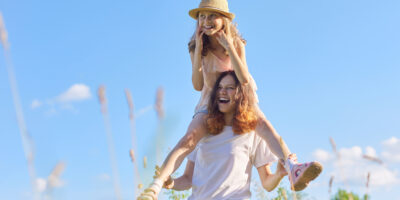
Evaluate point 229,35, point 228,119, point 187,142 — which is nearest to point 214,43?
point 229,35

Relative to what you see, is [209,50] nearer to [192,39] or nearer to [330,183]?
[192,39]

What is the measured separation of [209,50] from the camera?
4711 millimetres

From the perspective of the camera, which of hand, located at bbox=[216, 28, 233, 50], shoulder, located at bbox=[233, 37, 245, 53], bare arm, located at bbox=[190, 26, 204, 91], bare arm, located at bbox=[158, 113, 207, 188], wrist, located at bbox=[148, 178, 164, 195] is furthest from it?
shoulder, located at bbox=[233, 37, 245, 53]

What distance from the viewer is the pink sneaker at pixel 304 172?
11.9 feet

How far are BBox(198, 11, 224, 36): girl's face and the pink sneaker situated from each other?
1.65 m

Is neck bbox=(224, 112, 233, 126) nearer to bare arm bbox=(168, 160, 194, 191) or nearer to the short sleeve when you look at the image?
the short sleeve

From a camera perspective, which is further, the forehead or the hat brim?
the hat brim

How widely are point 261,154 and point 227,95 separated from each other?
0.76m

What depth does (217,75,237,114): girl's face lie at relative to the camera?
4.37m

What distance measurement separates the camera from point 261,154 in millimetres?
4594

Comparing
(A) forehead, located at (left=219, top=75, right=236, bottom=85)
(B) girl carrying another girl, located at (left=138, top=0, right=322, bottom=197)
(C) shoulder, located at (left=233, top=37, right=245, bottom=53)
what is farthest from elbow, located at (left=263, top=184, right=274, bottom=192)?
(C) shoulder, located at (left=233, top=37, right=245, bottom=53)

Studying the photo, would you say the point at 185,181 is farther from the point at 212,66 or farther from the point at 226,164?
the point at 212,66

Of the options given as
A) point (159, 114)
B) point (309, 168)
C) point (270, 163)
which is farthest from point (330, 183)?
point (270, 163)

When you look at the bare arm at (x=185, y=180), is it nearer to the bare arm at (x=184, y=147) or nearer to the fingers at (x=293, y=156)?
the bare arm at (x=184, y=147)
